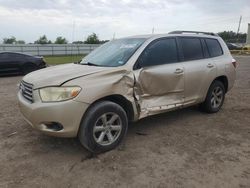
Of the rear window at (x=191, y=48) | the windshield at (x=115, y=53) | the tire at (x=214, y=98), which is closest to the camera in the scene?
the windshield at (x=115, y=53)

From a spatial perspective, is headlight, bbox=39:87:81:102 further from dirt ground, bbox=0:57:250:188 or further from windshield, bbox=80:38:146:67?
windshield, bbox=80:38:146:67

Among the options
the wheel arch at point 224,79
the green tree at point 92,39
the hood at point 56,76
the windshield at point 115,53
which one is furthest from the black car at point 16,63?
the green tree at point 92,39

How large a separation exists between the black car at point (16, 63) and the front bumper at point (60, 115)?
1066 cm

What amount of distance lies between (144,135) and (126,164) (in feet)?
3.71

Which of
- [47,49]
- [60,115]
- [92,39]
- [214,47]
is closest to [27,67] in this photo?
[214,47]

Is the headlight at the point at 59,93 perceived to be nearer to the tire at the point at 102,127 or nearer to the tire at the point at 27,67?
the tire at the point at 102,127

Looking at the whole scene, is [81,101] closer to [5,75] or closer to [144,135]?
[144,135]

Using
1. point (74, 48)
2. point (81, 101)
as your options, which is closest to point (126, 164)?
point (81, 101)

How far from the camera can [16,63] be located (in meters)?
13.7

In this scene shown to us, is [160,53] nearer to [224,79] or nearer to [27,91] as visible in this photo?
[224,79]

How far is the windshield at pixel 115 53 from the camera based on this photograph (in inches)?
179

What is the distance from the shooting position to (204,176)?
3396 mm

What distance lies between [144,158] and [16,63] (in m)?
11.6

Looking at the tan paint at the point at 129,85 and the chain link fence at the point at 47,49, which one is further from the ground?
the tan paint at the point at 129,85
